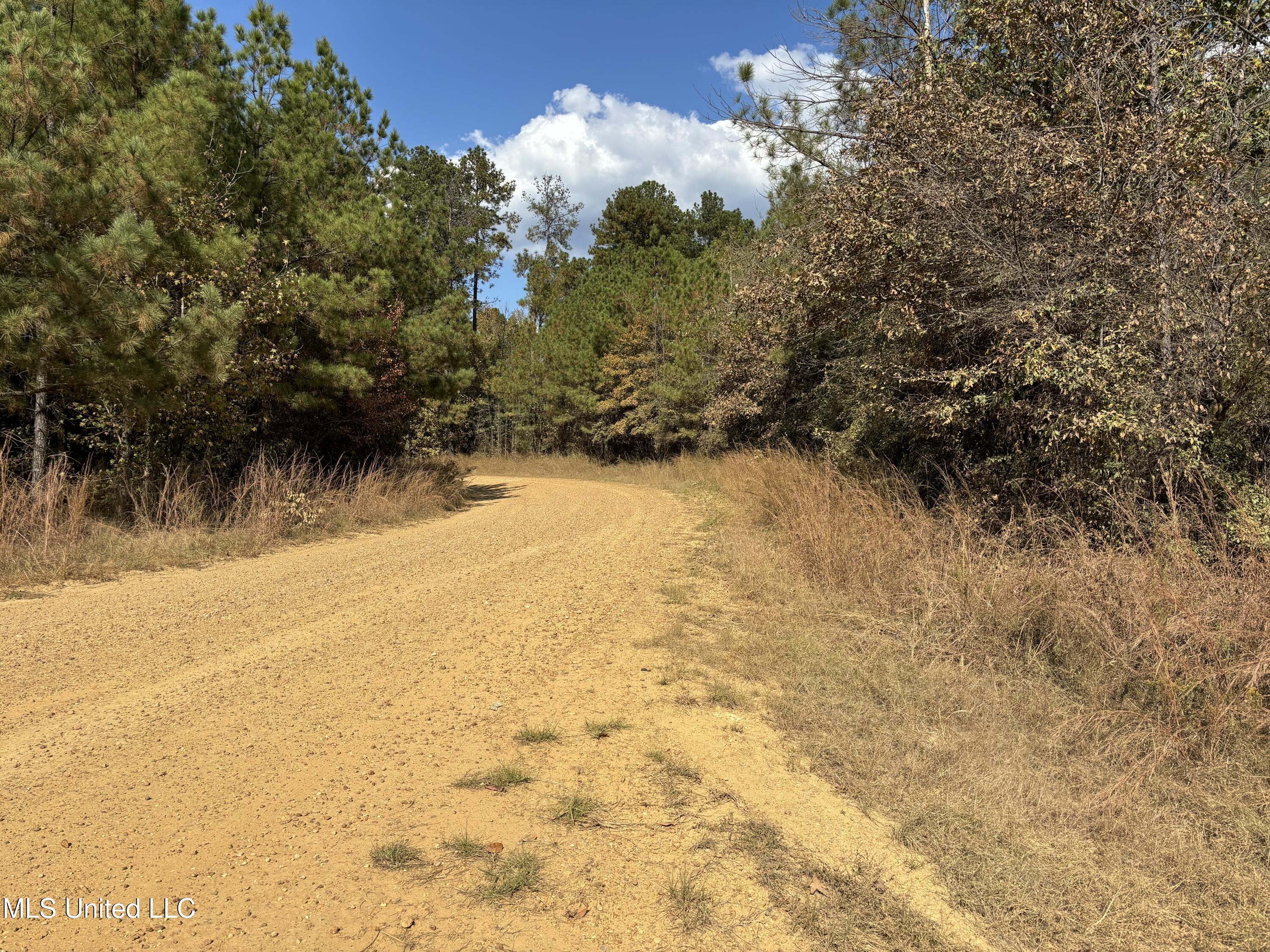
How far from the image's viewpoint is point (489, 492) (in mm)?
19797

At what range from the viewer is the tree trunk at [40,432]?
29.8ft

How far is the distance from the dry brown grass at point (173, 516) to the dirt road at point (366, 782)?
127cm

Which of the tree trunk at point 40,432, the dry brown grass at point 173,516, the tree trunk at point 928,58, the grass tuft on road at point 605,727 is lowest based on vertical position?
the grass tuft on road at point 605,727

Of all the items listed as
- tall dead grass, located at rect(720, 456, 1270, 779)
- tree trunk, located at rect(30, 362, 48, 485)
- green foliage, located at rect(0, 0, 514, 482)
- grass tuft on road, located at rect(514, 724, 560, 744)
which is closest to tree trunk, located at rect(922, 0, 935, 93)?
tall dead grass, located at rect(720, 456, 1270, 779)

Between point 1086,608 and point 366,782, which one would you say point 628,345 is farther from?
point 366,782

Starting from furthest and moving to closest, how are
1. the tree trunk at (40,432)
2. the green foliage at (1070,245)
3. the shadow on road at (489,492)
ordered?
the shadow on road at (489,492) < the tree trunk at (40,432) < the green foliage at (1070,245)

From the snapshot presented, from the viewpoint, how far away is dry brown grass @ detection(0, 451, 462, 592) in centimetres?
765

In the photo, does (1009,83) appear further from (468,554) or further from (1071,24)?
(468,554)

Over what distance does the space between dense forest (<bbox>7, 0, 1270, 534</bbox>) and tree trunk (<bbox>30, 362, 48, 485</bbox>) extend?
35 mm

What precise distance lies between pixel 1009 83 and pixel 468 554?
8.30 metres

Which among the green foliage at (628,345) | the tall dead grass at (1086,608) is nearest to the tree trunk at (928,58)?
the tall dead grass at (1086,608)

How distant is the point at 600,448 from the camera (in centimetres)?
3394

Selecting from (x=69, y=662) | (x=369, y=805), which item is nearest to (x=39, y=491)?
(x=69, y=662)

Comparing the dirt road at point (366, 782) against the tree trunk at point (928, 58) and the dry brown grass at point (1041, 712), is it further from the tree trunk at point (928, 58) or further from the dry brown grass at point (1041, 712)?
the tree trunk at point (928, 58)
